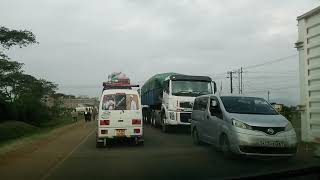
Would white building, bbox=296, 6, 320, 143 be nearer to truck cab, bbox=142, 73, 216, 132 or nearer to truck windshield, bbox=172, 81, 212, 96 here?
truck cab, bbox=142, 73, 216, 132

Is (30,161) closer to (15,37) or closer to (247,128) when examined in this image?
(247,128)

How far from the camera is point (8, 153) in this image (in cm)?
1898

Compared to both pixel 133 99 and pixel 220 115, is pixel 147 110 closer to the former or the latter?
pixel 133 99

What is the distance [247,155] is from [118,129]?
678cm

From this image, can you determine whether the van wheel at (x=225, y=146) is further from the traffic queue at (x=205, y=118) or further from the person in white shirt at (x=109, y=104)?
the person in white shirt at (x=109, y=104)

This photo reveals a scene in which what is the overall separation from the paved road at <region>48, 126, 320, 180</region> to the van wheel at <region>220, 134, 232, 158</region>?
19 centimetres

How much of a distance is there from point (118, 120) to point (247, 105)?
18.5ft

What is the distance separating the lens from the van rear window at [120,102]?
799 inches

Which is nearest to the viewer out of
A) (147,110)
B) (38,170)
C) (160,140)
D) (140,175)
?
(140,175)

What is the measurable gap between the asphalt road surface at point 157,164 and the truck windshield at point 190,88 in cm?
769

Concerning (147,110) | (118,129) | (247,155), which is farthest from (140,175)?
(147,110)

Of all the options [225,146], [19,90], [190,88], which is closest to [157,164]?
[225,146]

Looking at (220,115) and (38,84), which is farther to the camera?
(38,84)

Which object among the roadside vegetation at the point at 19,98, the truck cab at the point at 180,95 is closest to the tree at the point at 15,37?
the roadside vegetation at the point at 19,98
